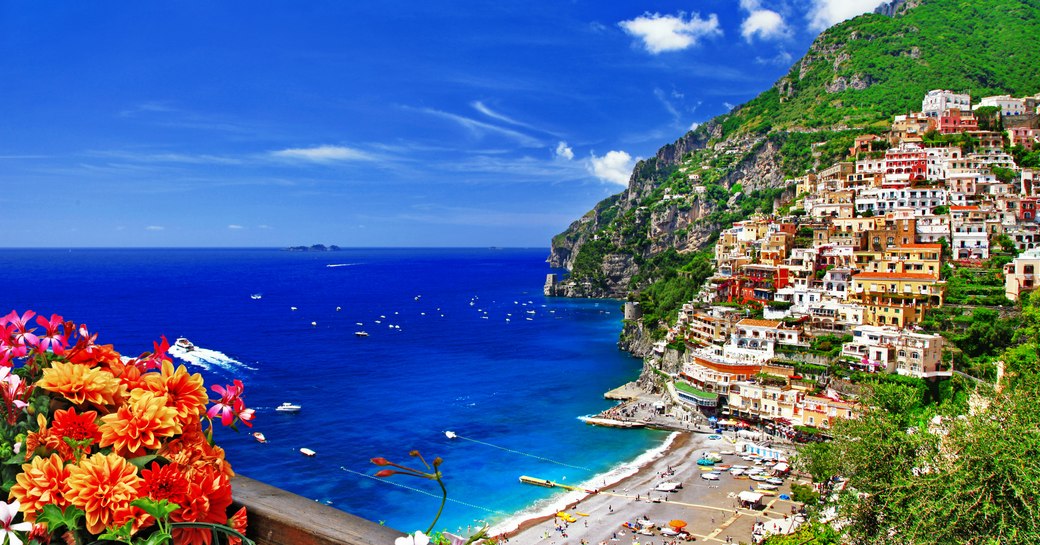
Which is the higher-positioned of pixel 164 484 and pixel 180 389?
pixel 180 389

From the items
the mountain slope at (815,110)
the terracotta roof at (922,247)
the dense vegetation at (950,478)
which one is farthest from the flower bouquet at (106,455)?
the mountain slope at (815,110)

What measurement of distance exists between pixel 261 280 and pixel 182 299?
33.9 meters

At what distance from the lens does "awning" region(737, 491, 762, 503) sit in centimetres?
2138

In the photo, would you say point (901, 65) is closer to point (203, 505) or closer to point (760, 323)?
point (760, 323)

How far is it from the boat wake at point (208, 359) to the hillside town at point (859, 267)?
86.3 ft

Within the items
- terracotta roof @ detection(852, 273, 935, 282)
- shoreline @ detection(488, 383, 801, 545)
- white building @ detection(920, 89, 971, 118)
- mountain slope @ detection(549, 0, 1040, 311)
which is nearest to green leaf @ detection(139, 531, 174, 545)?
shoreline @ detection(488, 383, 801, 545)

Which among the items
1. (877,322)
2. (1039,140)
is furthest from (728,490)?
(1039,140)

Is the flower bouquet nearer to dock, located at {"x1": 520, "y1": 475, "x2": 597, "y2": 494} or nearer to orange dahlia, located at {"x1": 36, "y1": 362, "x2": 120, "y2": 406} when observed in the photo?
orange dahlia, located at {"x1": 36, "y1": 362, "x2": 120, "y2": 406}

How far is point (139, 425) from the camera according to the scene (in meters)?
1.57

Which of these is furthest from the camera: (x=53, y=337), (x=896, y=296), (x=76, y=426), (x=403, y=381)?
(x=403, y=381)

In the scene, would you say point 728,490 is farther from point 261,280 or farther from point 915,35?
point 261,280

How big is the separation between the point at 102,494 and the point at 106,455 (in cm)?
13

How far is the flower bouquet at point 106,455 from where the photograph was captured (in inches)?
57.5

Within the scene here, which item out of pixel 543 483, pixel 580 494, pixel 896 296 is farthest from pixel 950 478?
pixel 896 296
